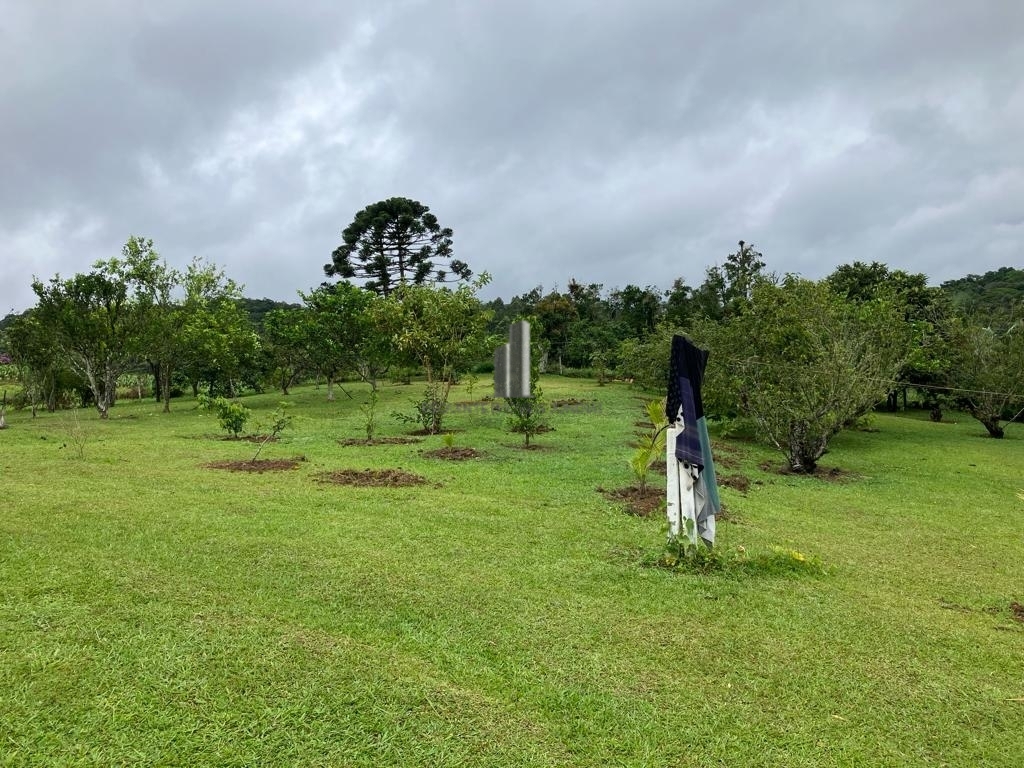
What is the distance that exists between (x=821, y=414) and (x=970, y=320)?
49.5ft

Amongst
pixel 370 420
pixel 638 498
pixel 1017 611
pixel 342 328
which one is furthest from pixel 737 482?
pixel 342 328

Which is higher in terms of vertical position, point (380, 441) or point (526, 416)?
point (526, 416)

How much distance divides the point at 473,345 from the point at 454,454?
4.73 meters

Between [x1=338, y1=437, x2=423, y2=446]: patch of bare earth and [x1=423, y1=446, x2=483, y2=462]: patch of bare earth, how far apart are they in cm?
150

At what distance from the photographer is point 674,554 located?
5.48 metres

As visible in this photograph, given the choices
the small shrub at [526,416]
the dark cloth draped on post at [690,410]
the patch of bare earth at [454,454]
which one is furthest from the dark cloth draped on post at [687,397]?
the small shrub at [526,416]

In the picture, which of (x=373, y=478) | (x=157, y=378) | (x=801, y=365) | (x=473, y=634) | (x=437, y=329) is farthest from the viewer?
(x=157, y=378)

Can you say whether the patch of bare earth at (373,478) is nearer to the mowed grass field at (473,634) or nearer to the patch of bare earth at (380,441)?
the mowed grass field at (473,634)

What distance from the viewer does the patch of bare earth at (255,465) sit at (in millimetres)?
9297

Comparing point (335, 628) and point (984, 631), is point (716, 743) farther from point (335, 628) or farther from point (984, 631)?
point (984, 631)

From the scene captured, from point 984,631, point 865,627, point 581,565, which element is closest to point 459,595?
point 581,565

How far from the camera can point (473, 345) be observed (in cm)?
1553

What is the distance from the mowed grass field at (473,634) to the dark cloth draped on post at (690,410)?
97 cm

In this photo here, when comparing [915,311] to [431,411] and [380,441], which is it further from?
[380,441]
